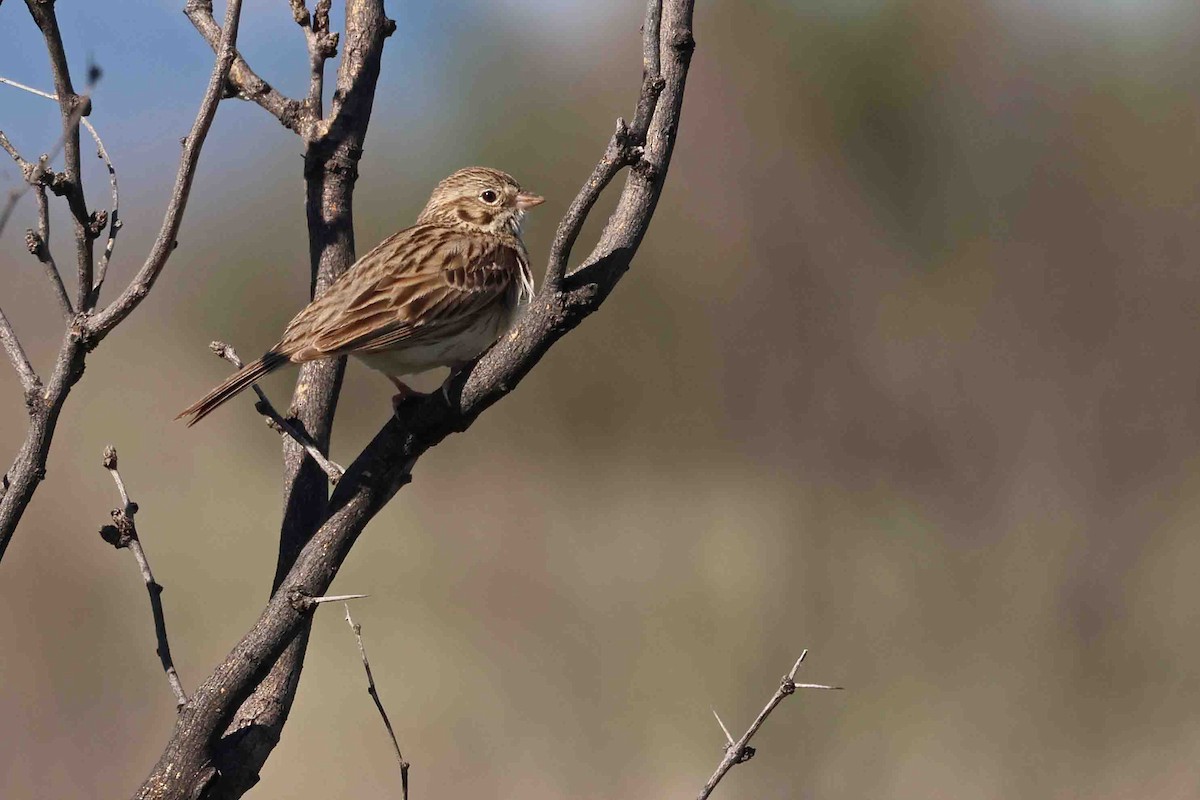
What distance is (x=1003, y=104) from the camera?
13086 mm

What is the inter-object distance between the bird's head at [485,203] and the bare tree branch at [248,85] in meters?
1.21

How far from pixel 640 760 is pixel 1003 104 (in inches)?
301

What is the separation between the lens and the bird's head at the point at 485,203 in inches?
205

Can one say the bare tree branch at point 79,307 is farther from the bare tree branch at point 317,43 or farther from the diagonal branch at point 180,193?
the bare tree branch at point 317,43

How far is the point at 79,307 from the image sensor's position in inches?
101

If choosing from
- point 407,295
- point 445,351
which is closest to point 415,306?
point 407,295

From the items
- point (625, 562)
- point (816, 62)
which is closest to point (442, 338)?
point (625, 562)

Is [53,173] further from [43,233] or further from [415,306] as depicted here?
[415,306]

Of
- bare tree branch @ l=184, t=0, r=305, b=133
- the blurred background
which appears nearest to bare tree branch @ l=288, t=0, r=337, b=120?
bare tree branch @ l=184, t=0, r=305, b=133

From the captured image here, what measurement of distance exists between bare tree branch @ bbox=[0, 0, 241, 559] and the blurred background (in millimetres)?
7062

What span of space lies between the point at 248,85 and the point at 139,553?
1750 mm

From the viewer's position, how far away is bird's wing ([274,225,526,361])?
3.90m

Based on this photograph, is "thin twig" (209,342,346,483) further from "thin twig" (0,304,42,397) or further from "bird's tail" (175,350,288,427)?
"thin twig" (0,304,42,397)

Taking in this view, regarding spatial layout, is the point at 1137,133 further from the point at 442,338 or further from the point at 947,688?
the point at 442,338
